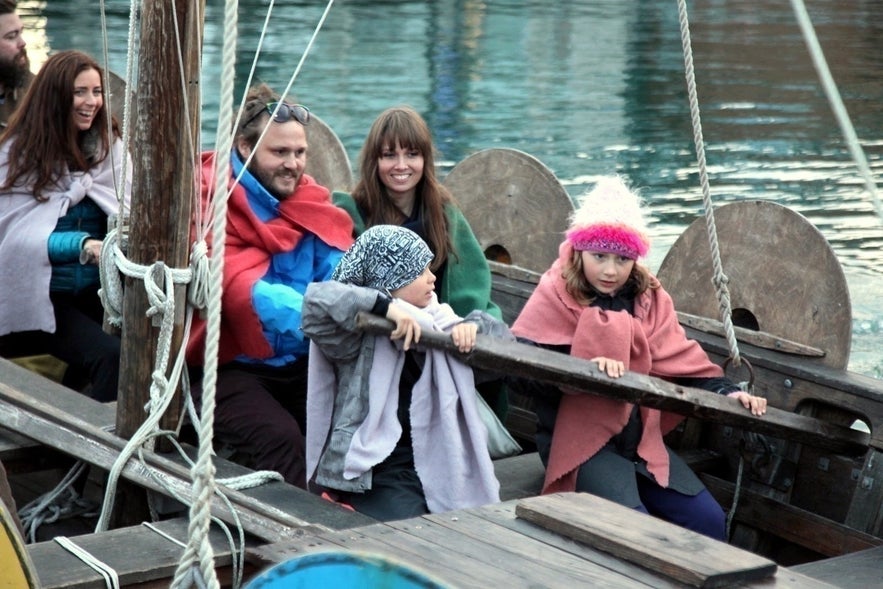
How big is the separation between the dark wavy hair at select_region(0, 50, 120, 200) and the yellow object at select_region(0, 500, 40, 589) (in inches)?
99.8

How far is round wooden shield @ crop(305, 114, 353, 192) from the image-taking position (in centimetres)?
586

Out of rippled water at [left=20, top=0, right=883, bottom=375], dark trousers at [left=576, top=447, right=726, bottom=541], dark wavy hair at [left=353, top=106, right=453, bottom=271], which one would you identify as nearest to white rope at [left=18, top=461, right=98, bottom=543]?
dark wavy hair at [left=353, top=106, right=453, bottom=271]

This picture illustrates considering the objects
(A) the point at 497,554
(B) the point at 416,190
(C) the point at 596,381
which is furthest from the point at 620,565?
(B) the point at 416,190

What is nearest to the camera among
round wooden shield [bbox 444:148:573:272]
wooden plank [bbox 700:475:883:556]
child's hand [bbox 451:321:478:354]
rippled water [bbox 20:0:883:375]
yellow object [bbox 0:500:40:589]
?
yellow object [bbox 0:500:40:589]

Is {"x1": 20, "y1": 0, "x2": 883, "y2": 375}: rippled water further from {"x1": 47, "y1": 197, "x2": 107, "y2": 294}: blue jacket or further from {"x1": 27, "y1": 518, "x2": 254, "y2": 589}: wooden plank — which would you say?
{"x1": 27, "y1": 518, "x2": 254, "y2": 589}: wooden plank

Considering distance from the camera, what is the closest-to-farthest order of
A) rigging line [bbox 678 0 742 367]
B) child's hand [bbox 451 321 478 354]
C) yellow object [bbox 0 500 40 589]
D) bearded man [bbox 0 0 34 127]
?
yellow object [bbox 0 500 40 589]
child's hand [bbox 451 321 478 354]
rigging line [bbox 678 0 742 367]
bearded man [bbox 0 0 34 127]

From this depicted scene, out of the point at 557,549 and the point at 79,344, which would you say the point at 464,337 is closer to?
the point at 557,549

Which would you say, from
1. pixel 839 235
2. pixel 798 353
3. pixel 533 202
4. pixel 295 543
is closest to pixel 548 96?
pixel 839 235

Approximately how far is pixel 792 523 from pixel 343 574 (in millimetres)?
2683

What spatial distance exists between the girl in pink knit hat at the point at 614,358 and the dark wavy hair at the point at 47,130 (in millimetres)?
1779

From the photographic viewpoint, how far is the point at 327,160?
5.92 m

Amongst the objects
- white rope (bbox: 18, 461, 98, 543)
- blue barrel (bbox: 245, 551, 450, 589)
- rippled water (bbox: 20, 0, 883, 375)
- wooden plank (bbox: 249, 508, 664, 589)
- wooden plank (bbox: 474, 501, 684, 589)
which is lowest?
white rope (bbox: 18, 461, 98, 543)

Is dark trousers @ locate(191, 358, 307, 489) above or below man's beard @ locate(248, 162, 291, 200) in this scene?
below

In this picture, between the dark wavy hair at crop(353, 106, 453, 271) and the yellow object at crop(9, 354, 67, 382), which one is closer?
the dark wavy hair at crop(353, 106, 453, 271)
